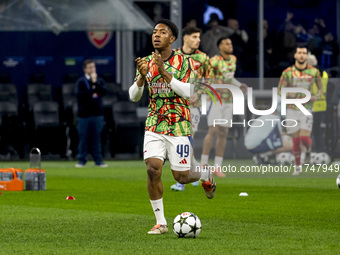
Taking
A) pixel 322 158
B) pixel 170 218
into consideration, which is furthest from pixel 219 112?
pixel 170 218

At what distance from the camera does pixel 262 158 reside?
20844 millimetres

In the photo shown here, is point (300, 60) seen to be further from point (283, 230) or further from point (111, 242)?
point (111, 242)

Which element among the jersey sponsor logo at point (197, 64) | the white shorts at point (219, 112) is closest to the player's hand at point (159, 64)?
the jersey sponsor logo at point (197, 64)

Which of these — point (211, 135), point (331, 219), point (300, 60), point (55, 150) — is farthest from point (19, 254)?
point (55, 150)

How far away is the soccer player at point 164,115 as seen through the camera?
33.5ft

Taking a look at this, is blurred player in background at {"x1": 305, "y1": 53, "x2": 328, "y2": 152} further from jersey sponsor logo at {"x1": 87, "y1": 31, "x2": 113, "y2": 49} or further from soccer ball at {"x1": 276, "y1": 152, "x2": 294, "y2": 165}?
jersey sponsor logo at {"x1": 87, "y1": 31, "x2": 113, "y2": 49}

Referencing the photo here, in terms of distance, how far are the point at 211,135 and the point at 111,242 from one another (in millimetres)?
8247

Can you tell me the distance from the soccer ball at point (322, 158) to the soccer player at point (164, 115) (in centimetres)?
1101

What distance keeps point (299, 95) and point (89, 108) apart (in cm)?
534

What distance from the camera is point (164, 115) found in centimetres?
1041

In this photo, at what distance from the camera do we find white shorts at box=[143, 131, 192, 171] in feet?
33.6

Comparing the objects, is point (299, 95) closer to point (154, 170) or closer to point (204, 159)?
point (204, 159)

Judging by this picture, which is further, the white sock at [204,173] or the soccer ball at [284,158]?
the soccer ball at [284,158]

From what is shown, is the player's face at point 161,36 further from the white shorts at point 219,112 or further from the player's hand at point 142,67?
the white shorts at point 219,112
